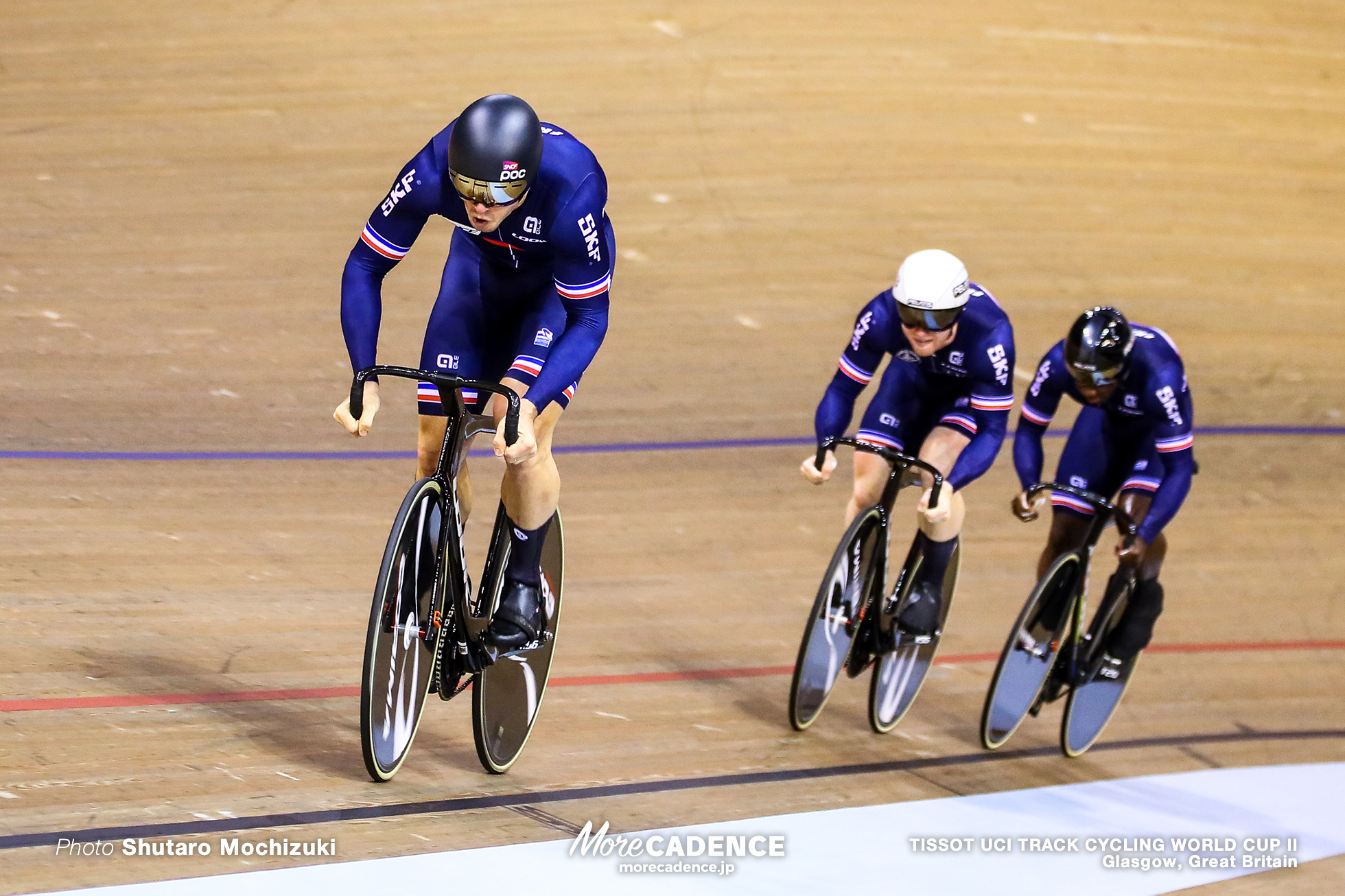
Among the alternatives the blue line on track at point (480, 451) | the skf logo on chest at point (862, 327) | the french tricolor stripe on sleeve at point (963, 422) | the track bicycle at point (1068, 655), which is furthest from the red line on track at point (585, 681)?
the blue line on track at point (480, 451)

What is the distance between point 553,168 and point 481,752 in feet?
3.91

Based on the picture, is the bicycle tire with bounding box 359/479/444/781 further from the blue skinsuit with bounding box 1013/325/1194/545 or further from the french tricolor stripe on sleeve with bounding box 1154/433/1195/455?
the french tricolor stripe on sleeve with bounding box 1154/433/1195/455

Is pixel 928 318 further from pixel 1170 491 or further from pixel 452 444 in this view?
pixel 452 444

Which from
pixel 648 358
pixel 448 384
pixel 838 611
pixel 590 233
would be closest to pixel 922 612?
pixel 838 611

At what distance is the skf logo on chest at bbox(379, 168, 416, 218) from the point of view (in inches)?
97.0

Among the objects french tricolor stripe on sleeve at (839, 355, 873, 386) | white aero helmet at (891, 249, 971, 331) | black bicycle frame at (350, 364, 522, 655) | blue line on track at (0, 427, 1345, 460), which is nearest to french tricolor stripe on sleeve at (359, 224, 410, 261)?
black bicycle frame at (350, 364, 522, 655)

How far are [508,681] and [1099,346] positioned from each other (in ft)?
5.49

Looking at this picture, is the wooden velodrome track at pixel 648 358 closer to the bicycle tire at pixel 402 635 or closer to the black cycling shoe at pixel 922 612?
the bicycle tire at pixel 402 635

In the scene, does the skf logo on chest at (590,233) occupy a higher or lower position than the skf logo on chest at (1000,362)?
higher

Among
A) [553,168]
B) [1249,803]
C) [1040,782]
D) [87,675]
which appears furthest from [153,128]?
[1249,803]

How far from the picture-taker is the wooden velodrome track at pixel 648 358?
3.05 meters

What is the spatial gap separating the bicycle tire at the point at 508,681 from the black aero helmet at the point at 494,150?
0.70m

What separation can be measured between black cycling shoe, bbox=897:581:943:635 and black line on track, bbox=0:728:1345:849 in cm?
33

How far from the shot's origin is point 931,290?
3.19m
